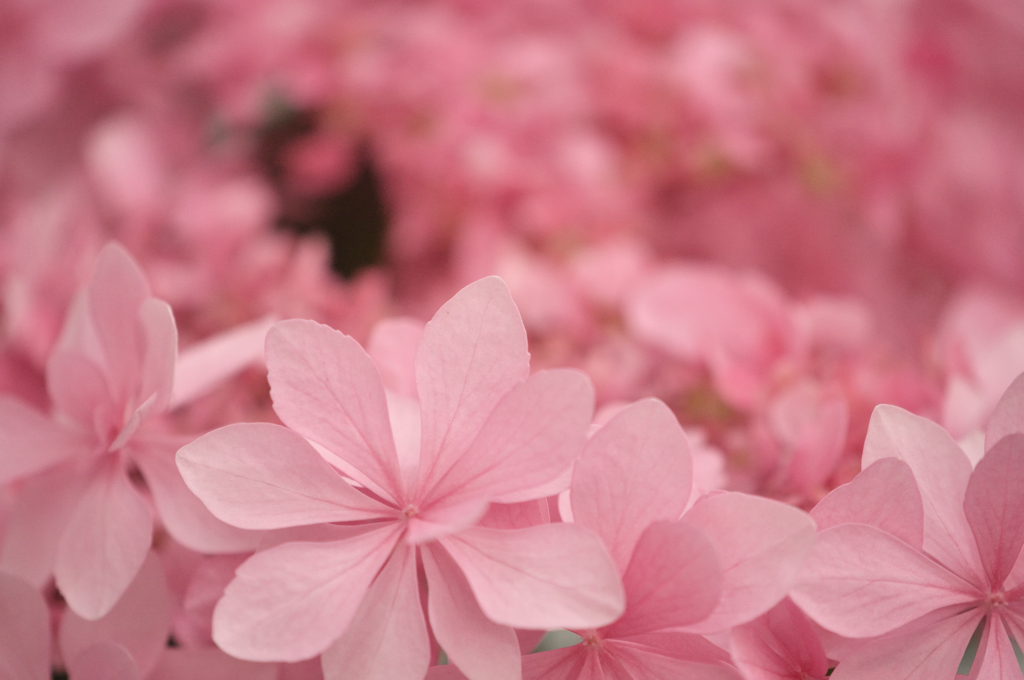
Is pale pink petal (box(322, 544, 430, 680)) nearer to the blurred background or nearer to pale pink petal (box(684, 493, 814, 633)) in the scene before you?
pale pink petal (box(684, 493, 814, 633))

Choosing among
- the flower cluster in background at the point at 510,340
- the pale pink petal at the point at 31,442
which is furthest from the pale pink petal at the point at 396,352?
the pale pink petal at the point at 31,442

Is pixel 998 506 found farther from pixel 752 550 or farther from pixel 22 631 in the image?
pixel 22 631

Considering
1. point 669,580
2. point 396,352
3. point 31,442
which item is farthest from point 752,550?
point 31,442

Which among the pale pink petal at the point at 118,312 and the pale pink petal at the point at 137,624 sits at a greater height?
the pale pink petal at the point at 118,312

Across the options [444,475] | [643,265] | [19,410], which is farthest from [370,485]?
[643,265]

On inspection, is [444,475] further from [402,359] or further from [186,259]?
[186,259]

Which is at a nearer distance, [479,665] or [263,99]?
[479,665]

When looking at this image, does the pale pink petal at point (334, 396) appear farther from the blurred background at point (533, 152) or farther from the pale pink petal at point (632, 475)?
the blurred background at point (533, 152)

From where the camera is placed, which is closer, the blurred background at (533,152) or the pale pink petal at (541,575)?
the pale pink petal at (541,575)
